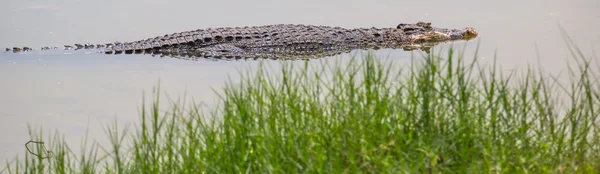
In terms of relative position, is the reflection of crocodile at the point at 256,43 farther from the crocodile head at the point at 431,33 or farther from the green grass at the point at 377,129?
the green grass at the point at 377,129

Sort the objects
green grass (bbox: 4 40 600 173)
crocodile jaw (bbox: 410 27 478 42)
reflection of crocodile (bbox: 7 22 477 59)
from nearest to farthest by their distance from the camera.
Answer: green grass (bbox: 4 40 600 173)
reflection of crocodile (bbox: 7 22 477 59)
crocodile jaw (bbox: 410 27 478 42)

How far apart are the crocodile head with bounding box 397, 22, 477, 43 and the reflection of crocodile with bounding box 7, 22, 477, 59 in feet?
2.25

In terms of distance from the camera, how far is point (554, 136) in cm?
542

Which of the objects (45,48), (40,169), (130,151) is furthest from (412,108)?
(45,48)

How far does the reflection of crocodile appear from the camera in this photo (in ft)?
48.6

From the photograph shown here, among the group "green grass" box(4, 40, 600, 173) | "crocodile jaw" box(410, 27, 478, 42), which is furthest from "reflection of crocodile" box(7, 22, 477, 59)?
"green grass" box(4, 40, 600, 173)

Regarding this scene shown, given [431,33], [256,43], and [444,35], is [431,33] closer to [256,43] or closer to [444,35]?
[444,35]

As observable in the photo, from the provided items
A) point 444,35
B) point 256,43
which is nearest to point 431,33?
point 444,35

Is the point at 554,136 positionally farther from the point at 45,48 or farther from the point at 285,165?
the point at 45,48

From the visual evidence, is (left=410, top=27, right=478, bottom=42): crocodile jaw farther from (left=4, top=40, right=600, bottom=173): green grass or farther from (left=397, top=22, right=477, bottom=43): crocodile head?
(left=4, top=40, right=600, bottom=173): green grass

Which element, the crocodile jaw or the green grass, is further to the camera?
the crocodile jaw

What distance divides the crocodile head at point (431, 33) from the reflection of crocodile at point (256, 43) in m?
0.69

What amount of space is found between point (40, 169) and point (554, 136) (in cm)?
272

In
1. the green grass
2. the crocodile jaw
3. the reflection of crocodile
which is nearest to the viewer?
the green grass
